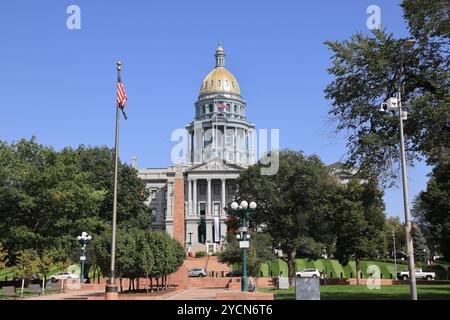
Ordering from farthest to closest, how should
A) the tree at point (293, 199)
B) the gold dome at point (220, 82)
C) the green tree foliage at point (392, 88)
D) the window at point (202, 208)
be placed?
1. the gold dome at point (220, 82)
2. the window at point (202, 208)
3. the tree at point (293, 199)
4. the green tree foliage at point (392, 88)

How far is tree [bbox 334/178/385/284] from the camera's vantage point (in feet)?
156

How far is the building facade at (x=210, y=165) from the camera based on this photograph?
378ft

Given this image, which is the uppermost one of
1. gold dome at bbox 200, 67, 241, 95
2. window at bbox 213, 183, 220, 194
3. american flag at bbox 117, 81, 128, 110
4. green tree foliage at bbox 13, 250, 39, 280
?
gold dome at bbox 200, 67, 241, 95

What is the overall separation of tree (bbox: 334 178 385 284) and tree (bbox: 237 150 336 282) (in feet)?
21.0

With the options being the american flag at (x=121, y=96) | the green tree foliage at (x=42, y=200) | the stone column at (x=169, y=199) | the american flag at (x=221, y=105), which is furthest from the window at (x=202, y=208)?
the american flag at (x=121, y=96)

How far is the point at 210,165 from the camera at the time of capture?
117 metres

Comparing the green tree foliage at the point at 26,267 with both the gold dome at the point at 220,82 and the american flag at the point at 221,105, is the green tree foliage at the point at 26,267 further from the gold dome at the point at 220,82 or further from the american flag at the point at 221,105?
the gold dome at the point at 220,82

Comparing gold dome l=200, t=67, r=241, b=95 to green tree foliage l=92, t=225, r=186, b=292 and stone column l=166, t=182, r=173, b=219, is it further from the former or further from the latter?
green tree foliage l=92, t=225, r=186, b=292

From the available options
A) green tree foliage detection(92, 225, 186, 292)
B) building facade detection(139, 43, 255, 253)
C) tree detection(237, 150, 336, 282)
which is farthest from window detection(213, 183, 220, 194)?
green tree foliage detection(92, 225, 186, 292)

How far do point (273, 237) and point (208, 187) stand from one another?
60.0 metres

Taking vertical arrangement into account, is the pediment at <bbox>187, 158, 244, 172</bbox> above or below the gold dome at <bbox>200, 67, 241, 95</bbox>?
below

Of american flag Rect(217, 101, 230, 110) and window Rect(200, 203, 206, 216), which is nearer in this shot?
window Rect(200, 203, 206, 216)

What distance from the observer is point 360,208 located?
48312 millimetres
